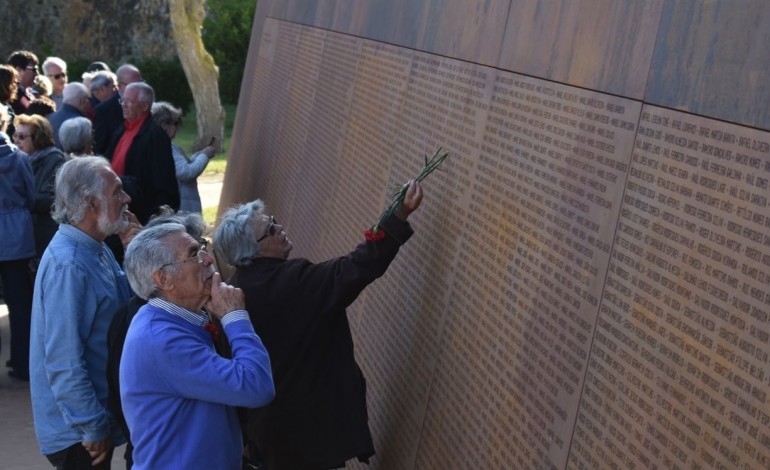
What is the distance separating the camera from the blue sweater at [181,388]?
3.13 meters

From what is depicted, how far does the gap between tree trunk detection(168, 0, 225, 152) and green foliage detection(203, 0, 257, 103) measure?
1092 cm

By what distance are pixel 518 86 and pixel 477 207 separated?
458mm

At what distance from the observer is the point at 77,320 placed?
4086mm

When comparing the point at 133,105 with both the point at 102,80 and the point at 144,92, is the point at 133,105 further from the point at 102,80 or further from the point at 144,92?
the point at 102,80

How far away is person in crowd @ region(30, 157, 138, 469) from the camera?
13.3 ft

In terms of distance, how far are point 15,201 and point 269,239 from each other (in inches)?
138

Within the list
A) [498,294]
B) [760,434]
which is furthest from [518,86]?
[760,434]

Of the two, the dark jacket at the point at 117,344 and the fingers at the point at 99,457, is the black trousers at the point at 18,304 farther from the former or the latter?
the dark jacket at the point at 117,344

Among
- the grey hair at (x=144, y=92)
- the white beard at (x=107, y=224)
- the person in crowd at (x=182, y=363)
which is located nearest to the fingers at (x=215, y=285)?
the person in crowd at (x=182, y=363)

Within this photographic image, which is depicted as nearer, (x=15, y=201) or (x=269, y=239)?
(x=269, y=239)

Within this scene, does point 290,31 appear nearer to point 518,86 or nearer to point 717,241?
point 518,86

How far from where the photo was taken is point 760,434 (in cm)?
222

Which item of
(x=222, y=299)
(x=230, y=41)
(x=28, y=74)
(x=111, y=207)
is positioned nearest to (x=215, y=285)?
(x=222, y=299)

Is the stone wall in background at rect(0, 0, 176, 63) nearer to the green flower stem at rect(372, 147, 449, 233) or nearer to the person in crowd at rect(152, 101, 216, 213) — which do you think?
the person in crowd at rect(152, 101, 216, 213)
